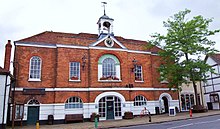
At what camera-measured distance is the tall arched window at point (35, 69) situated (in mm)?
20572

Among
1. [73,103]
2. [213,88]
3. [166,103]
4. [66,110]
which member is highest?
[213,88]

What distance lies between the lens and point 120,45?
2398 centimetres

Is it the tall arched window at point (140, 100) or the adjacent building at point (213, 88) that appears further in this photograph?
the adjacent building at point (213, 88)

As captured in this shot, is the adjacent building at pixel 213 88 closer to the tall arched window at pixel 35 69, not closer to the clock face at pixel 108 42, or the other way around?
the clock face at pixel 108 42

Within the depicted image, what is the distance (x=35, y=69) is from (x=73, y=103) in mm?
5188

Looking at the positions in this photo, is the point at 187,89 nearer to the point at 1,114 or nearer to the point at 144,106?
the point at 144,106

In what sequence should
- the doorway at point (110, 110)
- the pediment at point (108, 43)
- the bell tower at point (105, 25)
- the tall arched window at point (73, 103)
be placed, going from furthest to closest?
the bell tower at point (105, 25)
the pediment at point (108, 43)
the doorway at point (110, 110)
the tall arched window at point (73, 103)

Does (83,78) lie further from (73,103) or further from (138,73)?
(138,73)

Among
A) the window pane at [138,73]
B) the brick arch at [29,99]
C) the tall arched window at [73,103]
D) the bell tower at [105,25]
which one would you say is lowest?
the tall arched window at [73,103]

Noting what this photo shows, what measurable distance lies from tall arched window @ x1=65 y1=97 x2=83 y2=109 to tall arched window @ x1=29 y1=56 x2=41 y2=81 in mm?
3795

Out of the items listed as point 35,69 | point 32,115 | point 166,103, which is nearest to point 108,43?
point 35,69

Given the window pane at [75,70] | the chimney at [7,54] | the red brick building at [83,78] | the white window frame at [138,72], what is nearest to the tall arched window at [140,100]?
the red brick building at [83,78]

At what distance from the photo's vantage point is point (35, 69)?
20.8 m

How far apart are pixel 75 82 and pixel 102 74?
10.3ft
